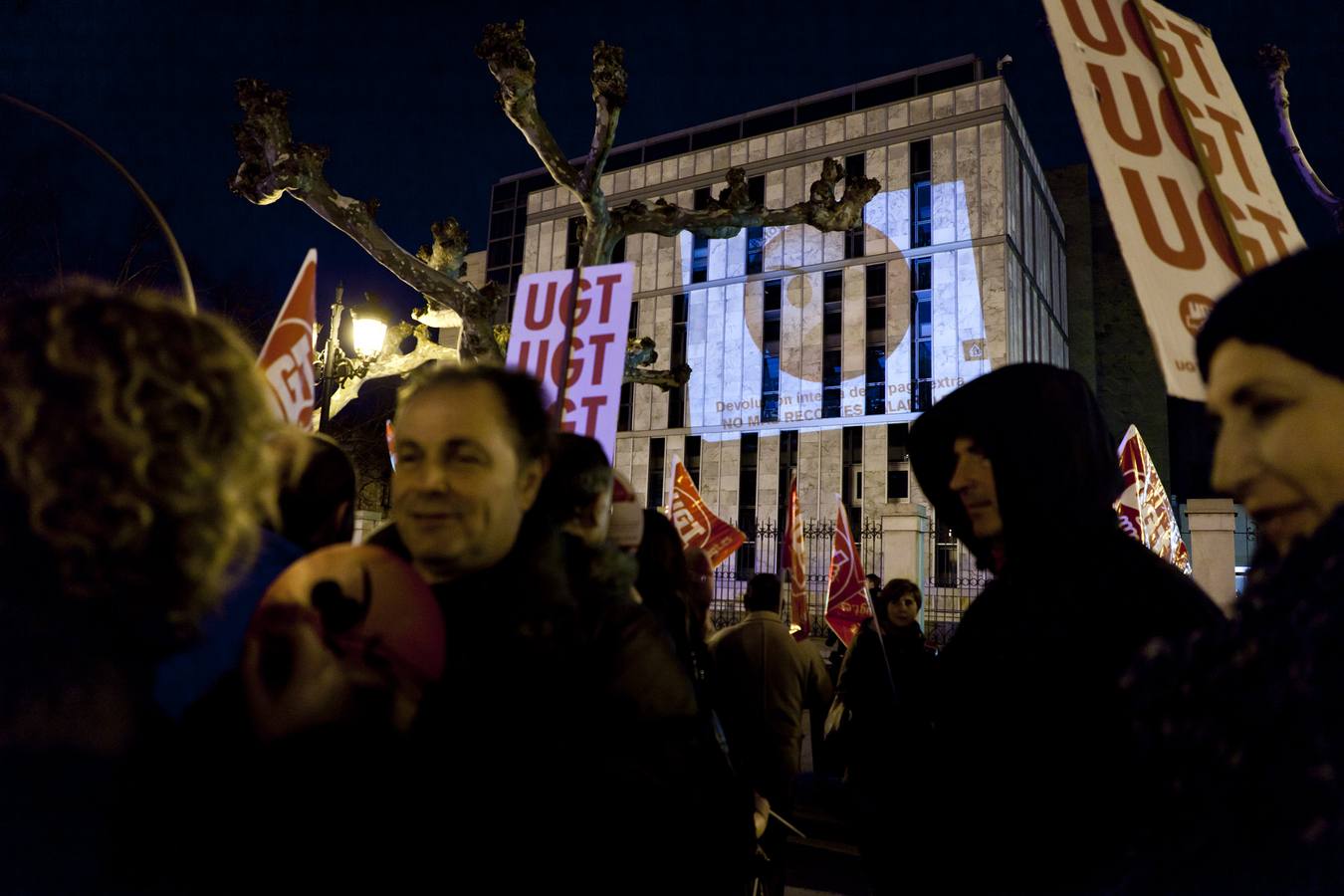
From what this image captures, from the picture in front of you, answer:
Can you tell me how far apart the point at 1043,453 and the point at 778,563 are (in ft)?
88.5

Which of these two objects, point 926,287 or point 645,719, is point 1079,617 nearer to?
point 645,719

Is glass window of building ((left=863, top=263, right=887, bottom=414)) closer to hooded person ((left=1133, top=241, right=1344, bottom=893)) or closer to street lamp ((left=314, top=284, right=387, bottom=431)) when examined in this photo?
street lamp ((left=314, top=284, right=387, bottom=431))

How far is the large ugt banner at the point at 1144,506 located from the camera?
9.56 metres

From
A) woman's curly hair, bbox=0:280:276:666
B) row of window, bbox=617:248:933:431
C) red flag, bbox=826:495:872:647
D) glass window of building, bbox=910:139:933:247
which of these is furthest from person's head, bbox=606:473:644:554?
glass window of building, bbox=910:139:933:247

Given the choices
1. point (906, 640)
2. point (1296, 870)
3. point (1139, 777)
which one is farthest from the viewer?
point (906, 640)

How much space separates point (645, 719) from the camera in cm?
151

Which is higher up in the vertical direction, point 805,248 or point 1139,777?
point 805,248

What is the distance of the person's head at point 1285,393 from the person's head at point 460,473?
1.29 meters

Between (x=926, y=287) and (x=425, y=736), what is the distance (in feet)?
109

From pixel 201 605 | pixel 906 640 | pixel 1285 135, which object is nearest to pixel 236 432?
pixel 201 605

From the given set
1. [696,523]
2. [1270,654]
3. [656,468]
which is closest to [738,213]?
[696,523]

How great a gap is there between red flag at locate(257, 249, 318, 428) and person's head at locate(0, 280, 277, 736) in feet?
12.6

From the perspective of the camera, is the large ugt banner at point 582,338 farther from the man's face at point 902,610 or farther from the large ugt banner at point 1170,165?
the large ugt banner at point 1170,165

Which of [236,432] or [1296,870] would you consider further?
[236,432]
